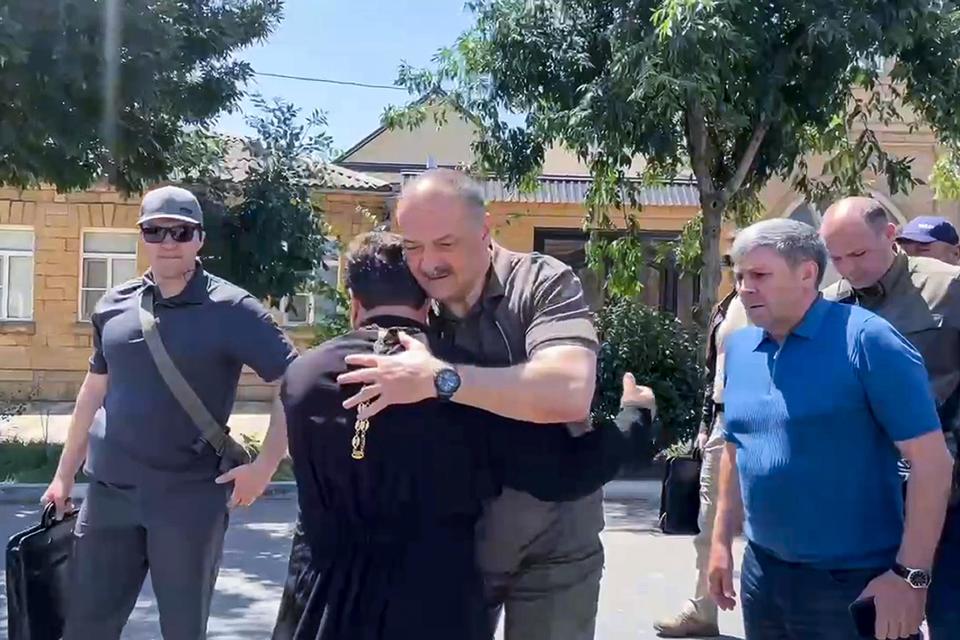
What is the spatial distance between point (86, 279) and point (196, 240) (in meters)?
16.4

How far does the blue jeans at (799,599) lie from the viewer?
2693mm

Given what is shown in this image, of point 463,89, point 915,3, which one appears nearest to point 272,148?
point 463,89

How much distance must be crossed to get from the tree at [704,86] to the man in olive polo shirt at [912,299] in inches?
227

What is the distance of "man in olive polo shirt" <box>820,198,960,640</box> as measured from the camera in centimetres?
317

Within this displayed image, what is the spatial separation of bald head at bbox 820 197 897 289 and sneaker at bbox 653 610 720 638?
7.74ft

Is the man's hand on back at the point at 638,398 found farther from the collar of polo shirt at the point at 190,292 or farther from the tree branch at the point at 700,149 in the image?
the tree branch at the point at 700,149

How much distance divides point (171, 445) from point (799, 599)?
72.9 inches

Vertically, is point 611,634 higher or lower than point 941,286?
lower

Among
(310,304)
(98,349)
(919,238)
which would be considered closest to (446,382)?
(98,349)

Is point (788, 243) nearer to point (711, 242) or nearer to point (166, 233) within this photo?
point (166, 233)

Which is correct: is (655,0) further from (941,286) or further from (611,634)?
(941,286)

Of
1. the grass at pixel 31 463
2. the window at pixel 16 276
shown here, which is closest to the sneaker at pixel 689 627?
the grass at pixel 31 463

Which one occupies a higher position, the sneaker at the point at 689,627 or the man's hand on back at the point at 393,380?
the man's hand on back at the point at 393,380

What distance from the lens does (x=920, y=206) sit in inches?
753
